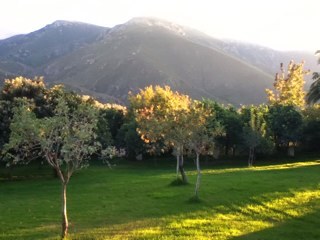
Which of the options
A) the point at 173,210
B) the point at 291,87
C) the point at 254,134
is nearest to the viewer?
the point at 173,210

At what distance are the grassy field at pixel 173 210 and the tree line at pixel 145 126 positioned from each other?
11.2 ft

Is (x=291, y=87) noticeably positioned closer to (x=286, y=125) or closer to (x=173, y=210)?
(x=286, y=125)

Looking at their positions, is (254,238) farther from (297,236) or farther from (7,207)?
(7,207)

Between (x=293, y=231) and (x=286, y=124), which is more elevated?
(x=286, y=124)

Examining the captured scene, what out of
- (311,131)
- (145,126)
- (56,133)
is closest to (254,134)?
(311,131)

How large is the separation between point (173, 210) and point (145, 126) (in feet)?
80.3

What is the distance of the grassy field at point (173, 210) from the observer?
1174 inches

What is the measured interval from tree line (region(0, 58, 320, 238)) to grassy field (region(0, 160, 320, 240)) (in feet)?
11.2

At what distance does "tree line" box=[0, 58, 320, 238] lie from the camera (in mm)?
28703

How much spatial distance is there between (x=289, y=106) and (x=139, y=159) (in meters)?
46.2

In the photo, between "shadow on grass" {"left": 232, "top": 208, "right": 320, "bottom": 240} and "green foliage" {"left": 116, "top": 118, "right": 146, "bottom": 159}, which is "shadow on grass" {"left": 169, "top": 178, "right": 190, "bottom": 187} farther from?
"green foliage" {"left": 116, "top": 118, "right": 146, "bottom": 159}

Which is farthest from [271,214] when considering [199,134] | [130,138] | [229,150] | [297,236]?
[229,150]

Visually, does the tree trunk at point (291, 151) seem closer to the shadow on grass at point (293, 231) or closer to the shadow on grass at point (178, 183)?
the shadow on grass at point (178, 183)

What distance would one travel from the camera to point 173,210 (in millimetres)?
37281
